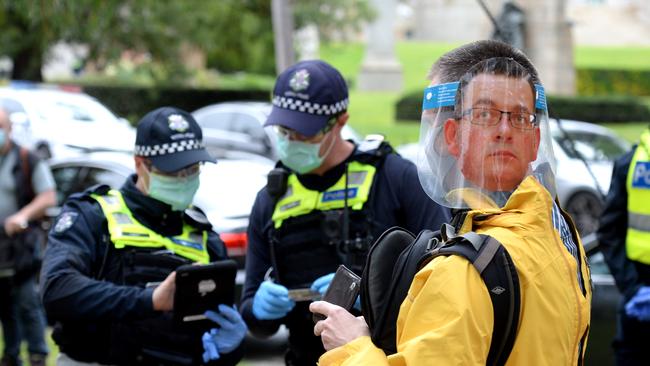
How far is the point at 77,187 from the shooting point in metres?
9.29

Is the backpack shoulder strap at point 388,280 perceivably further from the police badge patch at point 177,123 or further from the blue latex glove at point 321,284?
the police badge patch at point 177,123

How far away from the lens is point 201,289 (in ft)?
12.3

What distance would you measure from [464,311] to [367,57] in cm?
3995

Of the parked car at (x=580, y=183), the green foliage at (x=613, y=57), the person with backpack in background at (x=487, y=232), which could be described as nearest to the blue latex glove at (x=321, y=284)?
the person with backpack in background at (x=487, y=232)

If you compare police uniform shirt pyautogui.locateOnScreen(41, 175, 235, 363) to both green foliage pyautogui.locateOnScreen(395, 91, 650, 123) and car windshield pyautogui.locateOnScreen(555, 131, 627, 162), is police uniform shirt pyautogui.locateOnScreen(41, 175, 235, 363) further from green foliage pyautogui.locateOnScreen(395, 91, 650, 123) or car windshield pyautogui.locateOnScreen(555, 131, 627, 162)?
green foliage pyautogui.locateOnScreen(395, 91, 650, 123)

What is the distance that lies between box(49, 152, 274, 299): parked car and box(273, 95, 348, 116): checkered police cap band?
3.46m

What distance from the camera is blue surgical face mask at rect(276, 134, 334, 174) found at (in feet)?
12.7

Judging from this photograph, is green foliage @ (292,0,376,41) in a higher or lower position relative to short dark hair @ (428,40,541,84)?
lower

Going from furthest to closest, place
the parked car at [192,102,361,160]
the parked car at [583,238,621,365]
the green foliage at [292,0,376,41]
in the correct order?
the green foliage at [292,0,376,41], the parked car at [192,102,361,160], the parked car at [583,238,621,365]

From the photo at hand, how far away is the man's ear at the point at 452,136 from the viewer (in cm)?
222

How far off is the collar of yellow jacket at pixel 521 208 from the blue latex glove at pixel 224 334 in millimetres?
1919

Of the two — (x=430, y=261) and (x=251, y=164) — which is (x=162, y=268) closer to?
(x=430, y=261)

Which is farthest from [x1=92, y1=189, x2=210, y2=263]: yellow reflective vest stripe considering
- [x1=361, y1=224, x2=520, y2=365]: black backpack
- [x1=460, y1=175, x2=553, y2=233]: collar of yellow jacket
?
[x1=460, y1=175, x2=553, y2=233]: collar of yellow jacket

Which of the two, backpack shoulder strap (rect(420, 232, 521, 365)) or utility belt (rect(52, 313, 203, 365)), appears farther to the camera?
utility belt (rect(52, 313, 203, 365))
